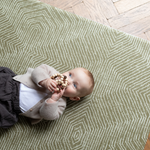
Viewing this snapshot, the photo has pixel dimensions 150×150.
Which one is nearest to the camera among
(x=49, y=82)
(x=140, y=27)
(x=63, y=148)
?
(x=49, y=82)

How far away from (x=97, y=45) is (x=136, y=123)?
1.86ft

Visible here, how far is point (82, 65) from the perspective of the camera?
40.0 inches

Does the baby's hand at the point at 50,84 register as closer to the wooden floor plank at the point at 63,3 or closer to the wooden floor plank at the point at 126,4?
the wooden floor plank at the point at 63,3

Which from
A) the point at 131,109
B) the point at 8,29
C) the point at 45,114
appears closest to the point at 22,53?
the point at 8,29

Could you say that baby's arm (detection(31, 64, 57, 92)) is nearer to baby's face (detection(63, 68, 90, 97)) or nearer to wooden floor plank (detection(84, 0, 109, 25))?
baby's face (detection(63, 68, 90, 97))

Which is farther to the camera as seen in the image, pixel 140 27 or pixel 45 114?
pixel 140 27

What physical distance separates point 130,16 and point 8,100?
986mm

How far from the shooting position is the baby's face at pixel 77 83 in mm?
807

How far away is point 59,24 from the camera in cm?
105

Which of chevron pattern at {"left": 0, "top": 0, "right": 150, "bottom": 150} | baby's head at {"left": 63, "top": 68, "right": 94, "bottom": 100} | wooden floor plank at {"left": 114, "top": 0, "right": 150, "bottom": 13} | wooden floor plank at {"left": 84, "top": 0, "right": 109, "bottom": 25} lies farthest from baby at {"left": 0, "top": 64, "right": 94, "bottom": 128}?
wooden floor plank at {"left": 114, "top": 0, "right": 150, "bottom": 13}

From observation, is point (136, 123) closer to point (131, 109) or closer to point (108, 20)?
point (131, 109)

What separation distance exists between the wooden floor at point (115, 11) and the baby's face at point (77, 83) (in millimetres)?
504

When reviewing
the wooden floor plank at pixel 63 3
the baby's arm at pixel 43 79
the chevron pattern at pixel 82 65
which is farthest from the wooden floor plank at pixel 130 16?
the baby's arm at pixel 43 79

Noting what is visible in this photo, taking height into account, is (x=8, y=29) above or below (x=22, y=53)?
above
